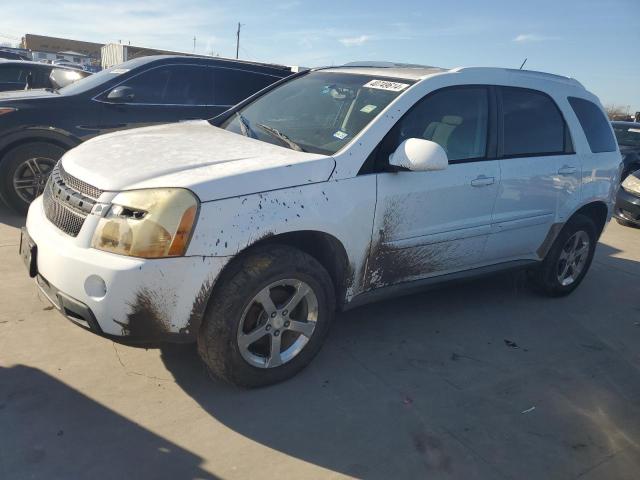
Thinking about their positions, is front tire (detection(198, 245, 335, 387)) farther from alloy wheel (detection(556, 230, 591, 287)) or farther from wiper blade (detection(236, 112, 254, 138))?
alloy wheel (detection(556, 230, 591, 287))

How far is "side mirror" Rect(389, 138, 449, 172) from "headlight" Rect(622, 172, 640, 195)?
694 centimetres

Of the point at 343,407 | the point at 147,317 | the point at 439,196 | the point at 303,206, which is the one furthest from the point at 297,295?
the point at 439,196

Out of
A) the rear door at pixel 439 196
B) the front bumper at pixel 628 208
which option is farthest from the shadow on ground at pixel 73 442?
the front bumper at pixel 628 208

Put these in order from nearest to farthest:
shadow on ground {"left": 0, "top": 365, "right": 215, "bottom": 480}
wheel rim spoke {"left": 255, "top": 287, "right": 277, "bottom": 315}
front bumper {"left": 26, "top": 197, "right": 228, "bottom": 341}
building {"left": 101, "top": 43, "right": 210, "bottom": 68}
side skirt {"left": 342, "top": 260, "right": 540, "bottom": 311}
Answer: shadow on ground {"left": 0, "top": 365, "right": 215, "bottom": 480}
front bumper {"left": 26, "top": 197, "right": 228, "bottom": 341}
wheel rim spoke {"left": 255, "top": 287, "right": 277, "bottom": 315}
side skirt {"left": 342, "top": 260, "right": 540, "bottom": 311}
building {"left": 101, "top": 43, "right": 210, "bottom": 68}

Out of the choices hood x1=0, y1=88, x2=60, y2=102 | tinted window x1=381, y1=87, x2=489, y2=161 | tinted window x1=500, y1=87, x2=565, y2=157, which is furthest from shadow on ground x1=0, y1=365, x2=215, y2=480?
hood x1=0, y1=88, x2=60, y2=102

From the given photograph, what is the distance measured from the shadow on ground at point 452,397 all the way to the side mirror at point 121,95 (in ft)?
11.4

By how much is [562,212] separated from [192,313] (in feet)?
10.6

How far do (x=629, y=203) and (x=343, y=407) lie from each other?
7.35 m

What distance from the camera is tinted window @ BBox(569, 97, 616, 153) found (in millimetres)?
4496

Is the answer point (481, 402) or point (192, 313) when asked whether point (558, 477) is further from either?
point (192, 313)

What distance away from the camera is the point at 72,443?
7.87 feet

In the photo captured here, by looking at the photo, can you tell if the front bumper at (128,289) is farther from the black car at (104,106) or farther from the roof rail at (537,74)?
the black car at (104,106)

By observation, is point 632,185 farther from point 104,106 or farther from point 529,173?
point 104,106

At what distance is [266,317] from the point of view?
9.41 feet
